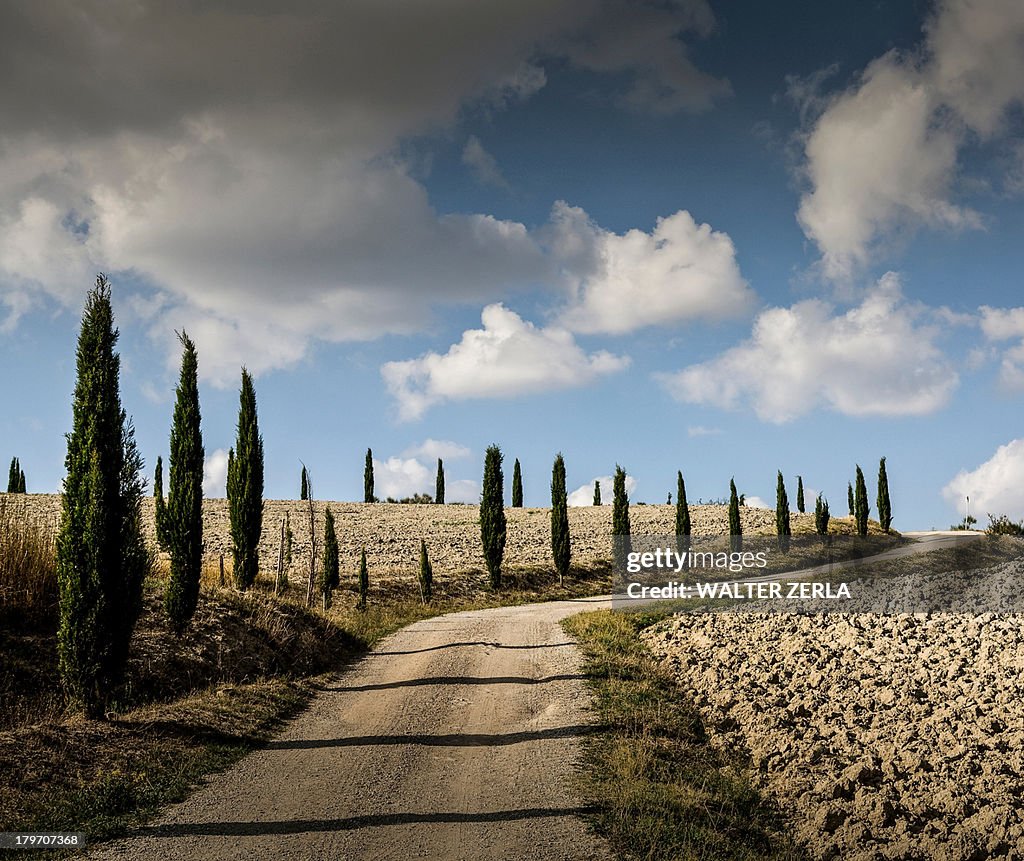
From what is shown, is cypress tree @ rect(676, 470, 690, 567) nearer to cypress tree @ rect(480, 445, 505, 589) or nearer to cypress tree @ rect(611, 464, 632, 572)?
cypress tree @ rect(611, 464, 632, 572)

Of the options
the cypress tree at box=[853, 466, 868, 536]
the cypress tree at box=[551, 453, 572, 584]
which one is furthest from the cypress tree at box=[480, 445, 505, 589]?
the cypress tree at box=[853, 466, 868, 536]

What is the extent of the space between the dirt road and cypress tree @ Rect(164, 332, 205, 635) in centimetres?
451

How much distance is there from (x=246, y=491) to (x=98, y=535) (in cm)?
1486

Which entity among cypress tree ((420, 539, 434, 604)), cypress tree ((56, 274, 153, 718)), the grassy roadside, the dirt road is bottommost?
the grassy roadside

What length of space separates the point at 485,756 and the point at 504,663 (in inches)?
272

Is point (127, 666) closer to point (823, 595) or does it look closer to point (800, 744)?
point (800, 744)

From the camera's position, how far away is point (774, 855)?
8742mm

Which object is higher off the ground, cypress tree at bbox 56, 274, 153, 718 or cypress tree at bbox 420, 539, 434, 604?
cypress tree at bbox 56, 274, 153, 718

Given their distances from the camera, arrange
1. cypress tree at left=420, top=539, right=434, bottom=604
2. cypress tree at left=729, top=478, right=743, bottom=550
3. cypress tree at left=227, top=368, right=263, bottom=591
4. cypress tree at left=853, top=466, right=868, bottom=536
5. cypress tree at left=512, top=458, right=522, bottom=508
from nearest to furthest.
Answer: cypress tree at left=227, top=368, right=263, bottom=591
cypress tree at left=420, top=539, right=434, bottom=604
cypress tree at left=729, top=478, right=743, bottom=550
cypress tree at left=853, top=466, right=868, bottom=536
cypress tree at left=512, top=458, right=522, bottom=508

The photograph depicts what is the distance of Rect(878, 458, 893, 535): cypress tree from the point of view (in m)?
71.5

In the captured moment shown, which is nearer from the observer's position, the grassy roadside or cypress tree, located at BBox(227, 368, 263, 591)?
the grassy roadside

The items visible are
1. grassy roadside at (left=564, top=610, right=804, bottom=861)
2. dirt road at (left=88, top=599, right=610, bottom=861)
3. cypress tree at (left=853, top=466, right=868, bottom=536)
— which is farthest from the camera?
cypress tree at (left=853, top=466, right=868, bottom=536)

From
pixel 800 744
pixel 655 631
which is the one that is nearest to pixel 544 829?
pixel 800 744

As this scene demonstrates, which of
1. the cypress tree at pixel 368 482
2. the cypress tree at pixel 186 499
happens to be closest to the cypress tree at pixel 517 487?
the cypress tree at pixel 368 482
